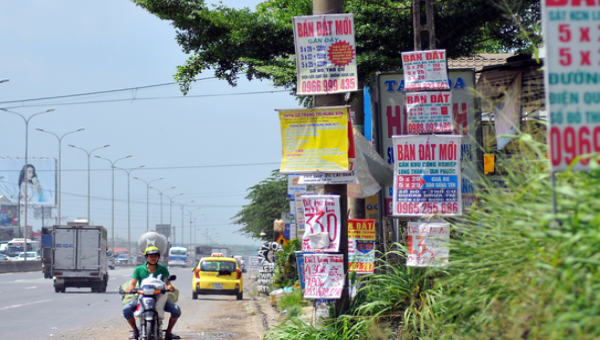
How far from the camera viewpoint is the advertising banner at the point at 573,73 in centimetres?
416

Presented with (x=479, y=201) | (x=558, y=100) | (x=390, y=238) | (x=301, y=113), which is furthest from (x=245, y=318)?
(x=558, y=100)

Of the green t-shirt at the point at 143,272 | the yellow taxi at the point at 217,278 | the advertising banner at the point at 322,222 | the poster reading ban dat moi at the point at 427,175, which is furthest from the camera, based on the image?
the yellow taxi at the point at 217,278

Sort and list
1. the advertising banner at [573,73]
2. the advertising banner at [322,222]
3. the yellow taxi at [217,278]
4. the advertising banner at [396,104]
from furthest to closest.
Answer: the yellow taxi at [217,278], the advertising banner at [396,104], the advertising banner at [322,222], the advertising banner at [573,73]

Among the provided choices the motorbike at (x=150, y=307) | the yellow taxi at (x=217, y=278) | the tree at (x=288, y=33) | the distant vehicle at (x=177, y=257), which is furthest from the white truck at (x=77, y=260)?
the distant vehicle at (x=177, y=257)

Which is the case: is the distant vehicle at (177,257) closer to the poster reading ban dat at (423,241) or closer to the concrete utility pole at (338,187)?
the concrete utility pole at (338,187)

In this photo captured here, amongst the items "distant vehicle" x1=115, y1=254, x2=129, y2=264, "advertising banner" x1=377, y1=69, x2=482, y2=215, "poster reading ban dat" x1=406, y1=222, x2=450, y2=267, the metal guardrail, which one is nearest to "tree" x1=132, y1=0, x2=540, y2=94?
"advertising banner" x1=377, y1=69, x2=482, y2=215

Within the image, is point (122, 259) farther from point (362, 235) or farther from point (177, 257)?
point (362, 235)

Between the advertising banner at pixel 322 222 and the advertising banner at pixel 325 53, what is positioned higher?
the advertising banner at pixel 325 53

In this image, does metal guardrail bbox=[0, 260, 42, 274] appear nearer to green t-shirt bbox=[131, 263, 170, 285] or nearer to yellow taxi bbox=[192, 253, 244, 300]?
yellow taxi bbox=[192, 253, 244, 300]

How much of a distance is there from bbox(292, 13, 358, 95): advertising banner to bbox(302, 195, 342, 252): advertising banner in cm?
124

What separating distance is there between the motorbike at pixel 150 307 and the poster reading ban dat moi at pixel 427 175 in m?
3.61

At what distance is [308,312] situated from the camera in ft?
48.0

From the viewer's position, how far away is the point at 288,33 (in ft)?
49.3

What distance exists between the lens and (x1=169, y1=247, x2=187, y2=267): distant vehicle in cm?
7962
